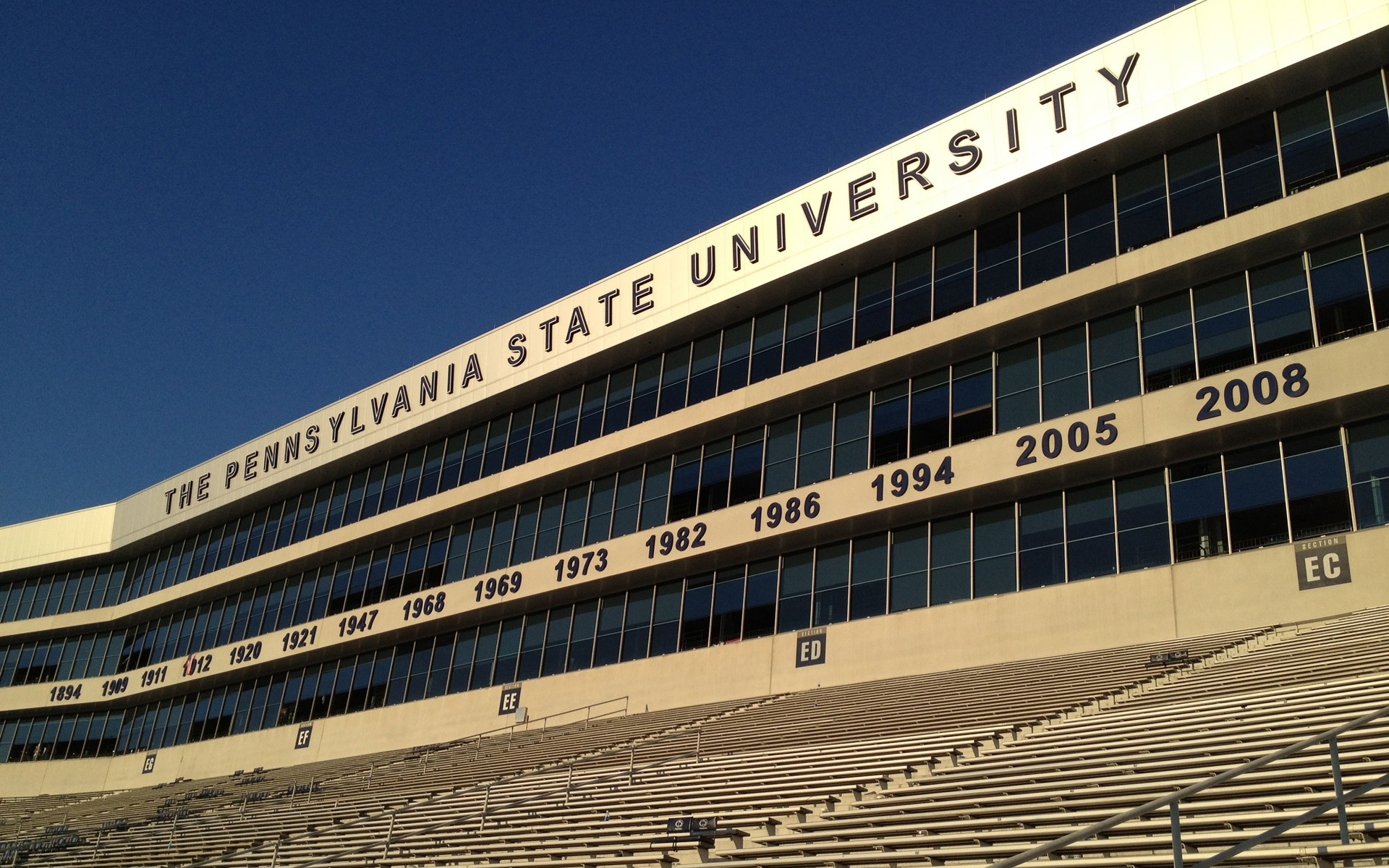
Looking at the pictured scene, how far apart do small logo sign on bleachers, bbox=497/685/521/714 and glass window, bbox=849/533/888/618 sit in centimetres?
1102

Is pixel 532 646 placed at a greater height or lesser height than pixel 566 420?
lesser

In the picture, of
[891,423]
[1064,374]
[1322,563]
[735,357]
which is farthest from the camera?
[735,357]

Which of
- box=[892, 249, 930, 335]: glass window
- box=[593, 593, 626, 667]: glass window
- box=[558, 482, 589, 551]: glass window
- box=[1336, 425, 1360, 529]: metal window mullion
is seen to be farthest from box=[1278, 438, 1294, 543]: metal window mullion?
box=[558, 482, 589, 551]: glass window

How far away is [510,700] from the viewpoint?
106 feet

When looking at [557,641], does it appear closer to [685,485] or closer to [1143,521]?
[685,485]

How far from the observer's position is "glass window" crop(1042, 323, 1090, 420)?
23.0 meters

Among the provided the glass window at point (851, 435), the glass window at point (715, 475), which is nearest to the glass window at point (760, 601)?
the glass window at point (715, 475)

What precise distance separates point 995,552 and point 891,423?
3.98 metres

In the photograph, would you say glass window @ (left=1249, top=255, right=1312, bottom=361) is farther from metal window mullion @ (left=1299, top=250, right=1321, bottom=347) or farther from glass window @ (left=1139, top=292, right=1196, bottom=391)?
glass window @ (left=1139, top=292, right=1196, bottom=391)

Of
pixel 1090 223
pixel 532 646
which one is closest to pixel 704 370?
pixel 532 646

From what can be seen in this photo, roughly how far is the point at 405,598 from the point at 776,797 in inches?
954

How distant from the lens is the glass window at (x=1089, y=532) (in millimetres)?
21906

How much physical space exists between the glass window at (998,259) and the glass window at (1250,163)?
14.0 feet

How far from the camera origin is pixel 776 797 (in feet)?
47.3
